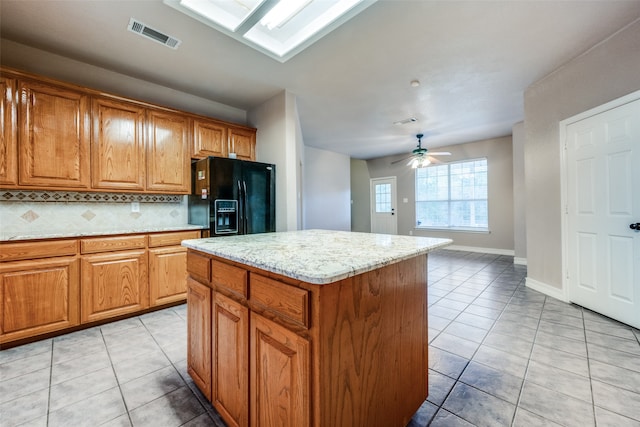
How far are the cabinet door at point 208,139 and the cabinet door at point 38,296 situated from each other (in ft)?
5.56

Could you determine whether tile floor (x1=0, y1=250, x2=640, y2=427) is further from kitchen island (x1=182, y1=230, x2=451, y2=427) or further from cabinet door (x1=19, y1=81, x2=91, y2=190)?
cabinet door (x1=19, y1=81, x2=91, y2=190)

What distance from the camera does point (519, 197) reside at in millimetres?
5047

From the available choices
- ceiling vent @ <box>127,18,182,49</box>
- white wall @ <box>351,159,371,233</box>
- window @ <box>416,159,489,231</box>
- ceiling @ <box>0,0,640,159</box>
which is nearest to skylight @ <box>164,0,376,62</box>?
ceiling @ <box>0,0,640,159</box>

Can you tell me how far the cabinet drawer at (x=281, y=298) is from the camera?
85cm

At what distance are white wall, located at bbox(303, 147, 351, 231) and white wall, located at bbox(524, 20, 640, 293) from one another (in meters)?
4.18

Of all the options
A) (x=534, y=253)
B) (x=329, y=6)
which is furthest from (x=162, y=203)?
(x=534, y=253)

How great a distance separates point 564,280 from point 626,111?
1.84 meters

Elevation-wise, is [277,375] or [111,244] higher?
[111,244]

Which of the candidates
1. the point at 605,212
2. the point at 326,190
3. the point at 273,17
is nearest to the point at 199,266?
the point at 273,17

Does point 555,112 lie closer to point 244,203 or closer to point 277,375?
point 244,203

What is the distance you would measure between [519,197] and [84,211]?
22.3 feet

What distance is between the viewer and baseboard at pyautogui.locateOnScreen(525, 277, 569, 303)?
10.0 feet

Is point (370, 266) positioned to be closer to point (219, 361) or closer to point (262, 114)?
point (219, 361)

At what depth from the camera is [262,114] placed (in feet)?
12.3
